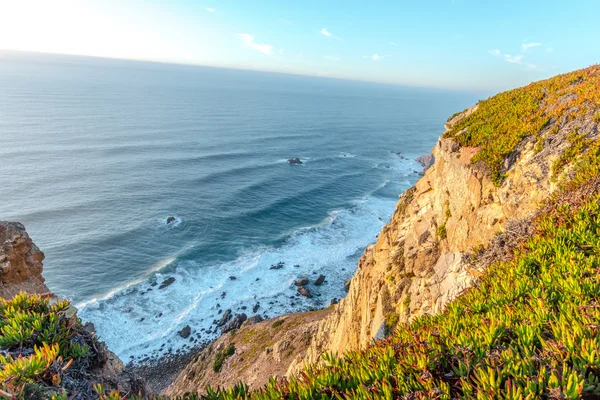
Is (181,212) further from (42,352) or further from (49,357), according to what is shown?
(49,357)

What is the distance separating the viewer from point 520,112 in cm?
1661

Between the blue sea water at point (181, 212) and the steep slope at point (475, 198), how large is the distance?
31649mm

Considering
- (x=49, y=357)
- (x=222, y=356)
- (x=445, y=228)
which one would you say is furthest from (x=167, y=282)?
(x=49, y=357)

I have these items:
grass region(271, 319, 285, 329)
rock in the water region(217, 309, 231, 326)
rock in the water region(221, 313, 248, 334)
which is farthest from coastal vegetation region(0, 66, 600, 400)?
rock in the water region(217, 309, 231, 326)

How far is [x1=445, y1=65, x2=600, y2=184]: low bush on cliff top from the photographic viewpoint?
46.4 ft

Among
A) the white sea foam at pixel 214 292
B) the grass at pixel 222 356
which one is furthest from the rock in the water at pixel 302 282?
the grass at pixel 222 356

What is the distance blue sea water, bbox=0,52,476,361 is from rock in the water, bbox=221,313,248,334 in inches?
74.7

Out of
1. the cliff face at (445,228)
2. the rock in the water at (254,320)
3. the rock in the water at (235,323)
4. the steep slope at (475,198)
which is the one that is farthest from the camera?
the rock in the water at (235,323)

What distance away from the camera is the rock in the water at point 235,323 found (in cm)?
4341

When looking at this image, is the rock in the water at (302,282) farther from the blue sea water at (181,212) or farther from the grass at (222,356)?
the grass at (222,356)

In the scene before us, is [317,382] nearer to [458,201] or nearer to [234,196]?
[458,201]

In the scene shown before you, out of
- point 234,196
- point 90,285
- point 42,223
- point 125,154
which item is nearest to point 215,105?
point 125,154

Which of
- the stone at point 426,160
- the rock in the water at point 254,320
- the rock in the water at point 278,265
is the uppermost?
the stone at point 426,160

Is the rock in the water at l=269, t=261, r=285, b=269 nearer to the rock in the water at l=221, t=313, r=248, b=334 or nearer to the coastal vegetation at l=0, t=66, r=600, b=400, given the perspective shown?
the rock in the water at l=221, t=313, r=248, b=334
